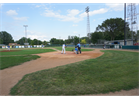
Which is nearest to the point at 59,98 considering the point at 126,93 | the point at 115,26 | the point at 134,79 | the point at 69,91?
the point at 69,91

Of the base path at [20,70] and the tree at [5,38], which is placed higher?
the tree at [5,38]

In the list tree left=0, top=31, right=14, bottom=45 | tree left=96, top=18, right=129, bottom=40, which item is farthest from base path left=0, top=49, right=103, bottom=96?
tree left=0, top=31, right=14, bottom=45

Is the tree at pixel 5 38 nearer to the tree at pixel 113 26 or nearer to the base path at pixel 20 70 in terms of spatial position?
the tree at pixel 113 26

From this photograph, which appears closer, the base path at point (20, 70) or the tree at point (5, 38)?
the base path at point (20, 70)

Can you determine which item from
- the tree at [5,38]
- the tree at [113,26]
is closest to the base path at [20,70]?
the tree at [113,26]

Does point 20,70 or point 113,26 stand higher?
point 113,26

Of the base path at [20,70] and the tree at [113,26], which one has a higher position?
the tree at [113,26]

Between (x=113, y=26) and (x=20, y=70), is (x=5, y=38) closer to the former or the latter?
(x=113, y=26)

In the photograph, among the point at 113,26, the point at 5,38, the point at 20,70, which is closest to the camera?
the point at 20,70

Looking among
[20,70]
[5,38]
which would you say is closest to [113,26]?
[20,70]

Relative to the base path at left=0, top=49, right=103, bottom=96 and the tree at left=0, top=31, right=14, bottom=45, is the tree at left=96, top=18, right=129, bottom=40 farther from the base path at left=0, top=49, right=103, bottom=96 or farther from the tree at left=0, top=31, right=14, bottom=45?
the tree at left=0, top=31, right=14, bottom=45

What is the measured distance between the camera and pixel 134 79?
15.4ft

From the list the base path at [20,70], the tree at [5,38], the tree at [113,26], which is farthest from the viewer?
the tree at [5,38]

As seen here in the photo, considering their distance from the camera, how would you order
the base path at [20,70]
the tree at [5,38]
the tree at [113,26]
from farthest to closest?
the tree at [5,38] < the tree at [113,26] < the base path at [20,70]
